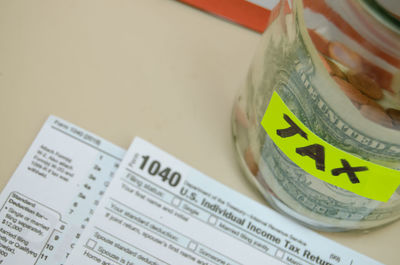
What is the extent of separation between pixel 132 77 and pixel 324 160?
180 millimetres

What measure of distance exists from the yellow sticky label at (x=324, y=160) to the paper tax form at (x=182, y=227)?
7cm

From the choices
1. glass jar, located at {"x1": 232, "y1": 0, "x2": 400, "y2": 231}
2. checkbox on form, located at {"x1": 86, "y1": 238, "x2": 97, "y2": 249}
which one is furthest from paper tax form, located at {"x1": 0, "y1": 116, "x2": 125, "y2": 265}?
glass jar, located at {"x1": 232, "y1": 0, "x2": 400, "y2": 231}

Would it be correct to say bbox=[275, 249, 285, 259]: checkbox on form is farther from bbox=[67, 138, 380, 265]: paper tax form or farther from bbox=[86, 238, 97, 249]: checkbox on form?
bbox=[86, 238, 97, 249]: checkbox on form

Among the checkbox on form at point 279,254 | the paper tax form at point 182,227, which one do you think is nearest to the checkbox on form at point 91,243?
the paper tax form at point 182,227

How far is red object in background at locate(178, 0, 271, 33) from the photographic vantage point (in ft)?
1.21

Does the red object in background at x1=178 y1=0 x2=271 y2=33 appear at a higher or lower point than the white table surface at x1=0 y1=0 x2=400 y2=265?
higher

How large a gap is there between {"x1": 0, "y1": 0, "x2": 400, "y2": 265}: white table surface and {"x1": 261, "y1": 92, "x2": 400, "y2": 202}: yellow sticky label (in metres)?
0.08

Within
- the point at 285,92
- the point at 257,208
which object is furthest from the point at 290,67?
the point at 257,208

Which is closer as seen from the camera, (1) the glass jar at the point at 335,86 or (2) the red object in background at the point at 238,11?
(1) the glass jar at the point at 335,86

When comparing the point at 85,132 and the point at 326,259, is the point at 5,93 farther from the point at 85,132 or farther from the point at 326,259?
the point at 326,259

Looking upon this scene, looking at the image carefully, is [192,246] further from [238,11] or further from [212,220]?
[238,11]

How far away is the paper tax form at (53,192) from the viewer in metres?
0.30

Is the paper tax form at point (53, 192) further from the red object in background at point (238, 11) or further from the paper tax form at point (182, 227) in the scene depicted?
the red object in background at point (238, 11)

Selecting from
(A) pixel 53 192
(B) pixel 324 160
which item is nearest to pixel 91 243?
(A) pixel 53 192
